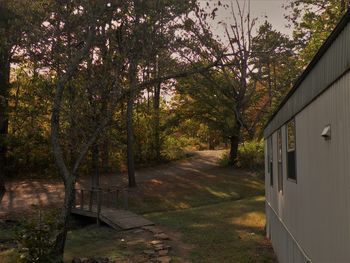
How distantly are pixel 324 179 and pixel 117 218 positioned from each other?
11279 millimetres

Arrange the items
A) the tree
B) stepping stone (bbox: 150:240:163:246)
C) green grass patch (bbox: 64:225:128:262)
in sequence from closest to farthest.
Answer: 1. green grass patch (bbox: 64:225:128:262)
2. stepping stone (bbox: 150:240:163:246)
3. the tree

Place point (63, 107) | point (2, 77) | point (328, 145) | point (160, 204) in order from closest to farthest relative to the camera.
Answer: point (328, 145)
point (63, 107)
point (160, 204)
point (2, 77)

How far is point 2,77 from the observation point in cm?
2295

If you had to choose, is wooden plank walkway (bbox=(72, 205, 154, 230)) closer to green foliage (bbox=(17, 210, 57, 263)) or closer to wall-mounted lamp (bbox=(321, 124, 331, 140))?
green foliage (bbox=(17, 210, 57, 263))

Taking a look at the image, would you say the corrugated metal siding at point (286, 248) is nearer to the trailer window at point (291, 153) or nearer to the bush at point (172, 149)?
the trailer window at point (291, 153)

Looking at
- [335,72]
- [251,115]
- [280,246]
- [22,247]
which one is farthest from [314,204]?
[251,115]

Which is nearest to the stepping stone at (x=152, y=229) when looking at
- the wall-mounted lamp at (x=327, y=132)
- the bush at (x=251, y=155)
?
the wall-mounted lamp at (x=327, y=132)

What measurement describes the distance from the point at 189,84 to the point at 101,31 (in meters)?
16.9

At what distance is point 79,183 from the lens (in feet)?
81.2

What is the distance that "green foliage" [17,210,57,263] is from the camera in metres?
8.10

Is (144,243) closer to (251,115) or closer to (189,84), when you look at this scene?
(189,84)

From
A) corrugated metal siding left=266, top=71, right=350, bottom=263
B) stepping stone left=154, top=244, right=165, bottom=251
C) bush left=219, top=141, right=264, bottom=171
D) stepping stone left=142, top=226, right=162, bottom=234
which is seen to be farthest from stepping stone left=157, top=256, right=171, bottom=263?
bush left=219, top=141, right=264, bottom=171

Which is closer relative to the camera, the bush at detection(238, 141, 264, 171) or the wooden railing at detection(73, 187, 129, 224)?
the wooden railing at detection(73, 187, 129, 224)

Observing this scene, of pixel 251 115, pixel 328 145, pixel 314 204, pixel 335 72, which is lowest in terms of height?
pixel 314 204
